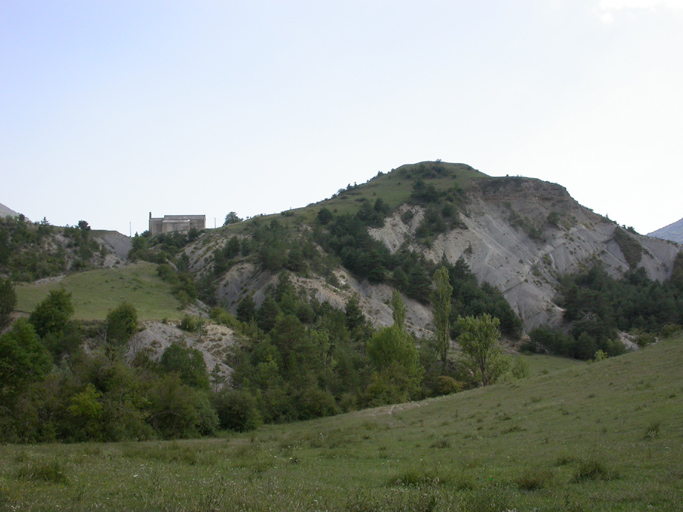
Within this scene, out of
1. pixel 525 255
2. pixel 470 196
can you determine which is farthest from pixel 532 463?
pixel 470 196

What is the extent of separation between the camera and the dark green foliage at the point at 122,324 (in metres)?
52.6

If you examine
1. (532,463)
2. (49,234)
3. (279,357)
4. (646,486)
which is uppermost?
(49,234)

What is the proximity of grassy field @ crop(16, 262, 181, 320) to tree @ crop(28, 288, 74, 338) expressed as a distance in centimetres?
240

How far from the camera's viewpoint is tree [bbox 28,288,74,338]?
52.3m

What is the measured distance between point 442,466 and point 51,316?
166ft

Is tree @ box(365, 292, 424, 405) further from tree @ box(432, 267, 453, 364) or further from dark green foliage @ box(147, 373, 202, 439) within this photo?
dark green foliage @ box(147, 373, 202, 439)

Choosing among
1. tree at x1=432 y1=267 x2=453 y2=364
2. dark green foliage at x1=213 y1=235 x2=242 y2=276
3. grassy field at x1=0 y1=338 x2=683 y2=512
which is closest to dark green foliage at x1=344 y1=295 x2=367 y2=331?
tree at x1=432 y1=267 x2=453 y2=364

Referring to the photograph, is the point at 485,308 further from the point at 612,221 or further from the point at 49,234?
the point at 49,234

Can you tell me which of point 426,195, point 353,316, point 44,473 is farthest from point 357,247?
point 44,473

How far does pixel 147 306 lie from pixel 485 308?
56.7m

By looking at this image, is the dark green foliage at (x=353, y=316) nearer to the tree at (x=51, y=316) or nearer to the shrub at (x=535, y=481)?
the tree at (x=51, y=316)

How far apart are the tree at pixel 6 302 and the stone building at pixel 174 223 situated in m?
77.3

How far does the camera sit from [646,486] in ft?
32.4

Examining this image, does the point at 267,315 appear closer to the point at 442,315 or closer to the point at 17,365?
the point at 442,315
